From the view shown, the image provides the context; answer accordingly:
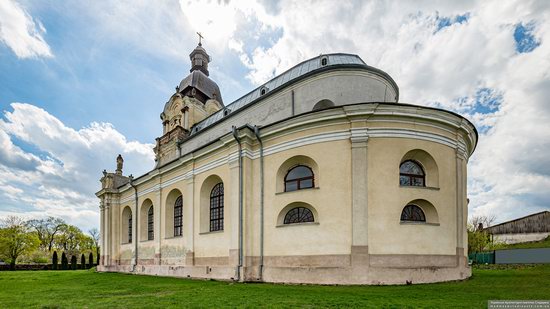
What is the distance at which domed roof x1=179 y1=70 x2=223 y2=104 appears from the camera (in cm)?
3403

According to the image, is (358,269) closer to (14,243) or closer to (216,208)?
(216,208)

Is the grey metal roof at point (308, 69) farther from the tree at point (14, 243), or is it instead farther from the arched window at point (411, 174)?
the tree at point (14, 243)

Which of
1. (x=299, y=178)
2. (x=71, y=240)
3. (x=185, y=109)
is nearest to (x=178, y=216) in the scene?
(x=299, y=178)

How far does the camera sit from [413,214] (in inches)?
529

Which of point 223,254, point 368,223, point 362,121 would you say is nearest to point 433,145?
point 362,121

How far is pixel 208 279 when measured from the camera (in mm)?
16234

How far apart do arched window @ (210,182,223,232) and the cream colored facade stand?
1.03ft

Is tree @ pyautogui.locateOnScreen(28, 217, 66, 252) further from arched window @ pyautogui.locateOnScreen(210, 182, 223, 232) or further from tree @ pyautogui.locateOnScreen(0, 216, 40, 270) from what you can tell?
arched window @ pyautogui.locateOnScreen(210, 182, 223, 232)

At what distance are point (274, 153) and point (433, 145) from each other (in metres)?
7.14

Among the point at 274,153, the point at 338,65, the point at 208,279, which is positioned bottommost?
the point at 208,279

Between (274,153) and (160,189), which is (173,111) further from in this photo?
(274,153)

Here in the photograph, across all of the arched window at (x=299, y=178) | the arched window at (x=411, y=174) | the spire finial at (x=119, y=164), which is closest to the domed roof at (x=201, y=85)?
the spire finial at (x=119, y=164)

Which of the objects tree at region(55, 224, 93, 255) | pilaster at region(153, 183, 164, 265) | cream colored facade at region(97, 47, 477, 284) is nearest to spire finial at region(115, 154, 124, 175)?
pilaster at region(153, 183, 164, 265)

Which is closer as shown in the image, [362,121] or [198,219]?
[362,121]
